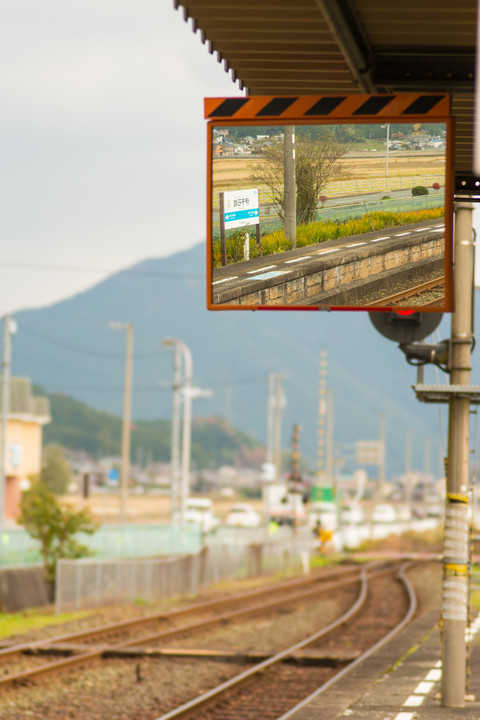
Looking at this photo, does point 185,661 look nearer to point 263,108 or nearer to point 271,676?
point 271,676

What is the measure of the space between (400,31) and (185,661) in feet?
42.5

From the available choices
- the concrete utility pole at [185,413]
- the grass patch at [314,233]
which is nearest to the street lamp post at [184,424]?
the concrete utility pole at [185,413]

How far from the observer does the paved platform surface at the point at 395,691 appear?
11711 mm

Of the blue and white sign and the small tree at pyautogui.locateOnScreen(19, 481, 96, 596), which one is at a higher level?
the blue and white sign

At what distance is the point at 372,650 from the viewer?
18.6m

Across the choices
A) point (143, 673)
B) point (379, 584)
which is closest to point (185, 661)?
point (143, 673)

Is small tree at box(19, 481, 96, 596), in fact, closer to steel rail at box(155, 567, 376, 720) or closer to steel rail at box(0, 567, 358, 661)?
steel rail at box(0, 567, 358, 661)

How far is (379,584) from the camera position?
126 ft

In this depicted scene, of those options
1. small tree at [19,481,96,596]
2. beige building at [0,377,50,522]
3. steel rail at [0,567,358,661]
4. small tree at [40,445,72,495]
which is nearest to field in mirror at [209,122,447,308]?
steel rail at [0,567,358,661]

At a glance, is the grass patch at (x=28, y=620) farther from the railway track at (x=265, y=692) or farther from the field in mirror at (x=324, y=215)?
the field in mirror at (x=324, y=215)

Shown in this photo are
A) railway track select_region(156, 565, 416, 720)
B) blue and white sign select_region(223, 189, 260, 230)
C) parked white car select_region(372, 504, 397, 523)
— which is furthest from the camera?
parked white car select_region(372, 504, 397, 523)

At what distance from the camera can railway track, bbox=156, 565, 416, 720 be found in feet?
45.5

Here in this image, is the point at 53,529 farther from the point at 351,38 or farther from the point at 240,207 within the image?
the point at 351,38

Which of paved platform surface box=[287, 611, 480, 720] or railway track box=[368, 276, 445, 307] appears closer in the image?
railway track box=[368, 276, 445, 307]
